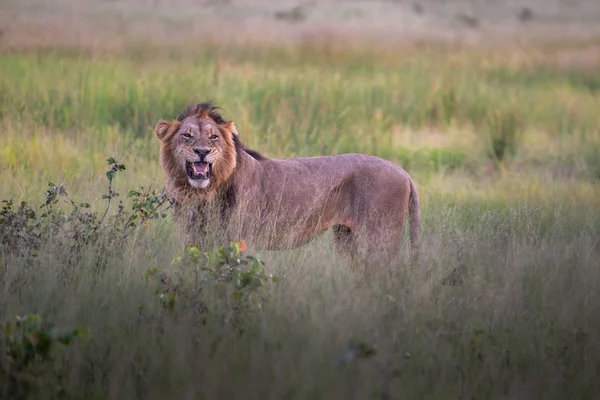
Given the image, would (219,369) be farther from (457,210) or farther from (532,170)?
(532,170)

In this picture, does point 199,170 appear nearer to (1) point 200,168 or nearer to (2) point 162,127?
(1) point 200,168

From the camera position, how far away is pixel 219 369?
185 inches

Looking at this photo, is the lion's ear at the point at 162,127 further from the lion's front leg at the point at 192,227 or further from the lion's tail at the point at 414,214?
the lion's tail at the point at 414,214

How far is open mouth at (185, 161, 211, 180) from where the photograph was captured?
6559 mm

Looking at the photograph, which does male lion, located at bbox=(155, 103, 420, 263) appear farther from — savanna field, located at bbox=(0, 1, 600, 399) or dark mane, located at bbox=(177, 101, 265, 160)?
savanna field, located at bbox=(0, 1, 600, 399)

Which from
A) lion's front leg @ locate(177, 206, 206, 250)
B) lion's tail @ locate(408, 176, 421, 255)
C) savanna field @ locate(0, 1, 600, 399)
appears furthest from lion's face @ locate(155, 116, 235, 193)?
lion's tail @ locate(408, 176, 421, 255)

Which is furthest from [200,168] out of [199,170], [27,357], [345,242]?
[27,357]

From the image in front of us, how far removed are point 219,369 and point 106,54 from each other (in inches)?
520

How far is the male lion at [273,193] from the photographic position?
262 inches

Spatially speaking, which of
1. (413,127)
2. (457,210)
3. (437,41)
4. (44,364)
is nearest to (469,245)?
(457,210)

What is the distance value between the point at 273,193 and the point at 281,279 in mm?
1027

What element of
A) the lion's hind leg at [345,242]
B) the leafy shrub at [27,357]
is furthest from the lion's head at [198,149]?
the leafy shrub at [27,357]

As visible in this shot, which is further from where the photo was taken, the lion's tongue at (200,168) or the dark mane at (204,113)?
the dark mane at (204,113)

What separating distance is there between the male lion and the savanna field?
19 cm
